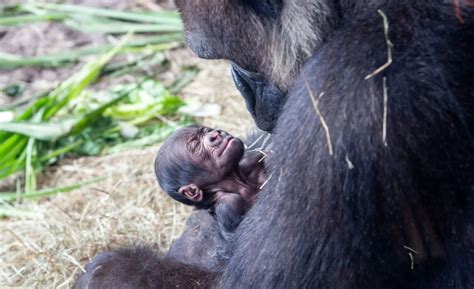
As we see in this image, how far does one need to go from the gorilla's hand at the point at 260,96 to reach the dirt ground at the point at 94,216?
111 centimetres

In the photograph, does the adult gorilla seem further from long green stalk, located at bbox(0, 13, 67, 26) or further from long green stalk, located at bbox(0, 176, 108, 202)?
long green stalk, located at bbox(0, 13, 67, 26)

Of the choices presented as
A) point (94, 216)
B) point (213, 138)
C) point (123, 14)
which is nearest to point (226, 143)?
point (213, 138)

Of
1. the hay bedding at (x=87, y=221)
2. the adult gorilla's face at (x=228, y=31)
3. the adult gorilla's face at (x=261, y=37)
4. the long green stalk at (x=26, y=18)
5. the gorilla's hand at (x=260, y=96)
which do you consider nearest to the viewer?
the adult gorilla's face at (x=261, y=37)

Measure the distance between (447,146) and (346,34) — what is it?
18.3 inches

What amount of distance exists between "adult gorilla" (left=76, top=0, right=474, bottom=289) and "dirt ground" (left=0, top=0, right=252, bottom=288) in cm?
151

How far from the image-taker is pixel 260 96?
347cm

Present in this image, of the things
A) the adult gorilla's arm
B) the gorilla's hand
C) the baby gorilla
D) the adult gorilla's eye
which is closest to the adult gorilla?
the adult gorilla's arm

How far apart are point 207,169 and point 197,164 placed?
5 centimetres

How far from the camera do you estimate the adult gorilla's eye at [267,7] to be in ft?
10.2

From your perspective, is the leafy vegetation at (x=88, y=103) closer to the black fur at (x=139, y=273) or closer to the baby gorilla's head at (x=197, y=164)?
the baby gorilla's head at (x=197, y=164)

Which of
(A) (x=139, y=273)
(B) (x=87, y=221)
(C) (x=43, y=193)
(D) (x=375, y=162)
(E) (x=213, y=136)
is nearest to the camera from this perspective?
(D) (x=375, y=162)

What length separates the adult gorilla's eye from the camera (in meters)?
3.09

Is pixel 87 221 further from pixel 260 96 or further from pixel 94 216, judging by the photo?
pixel 260 96

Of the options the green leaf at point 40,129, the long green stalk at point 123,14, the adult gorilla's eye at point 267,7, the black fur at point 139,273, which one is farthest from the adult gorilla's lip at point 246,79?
the long green stalk at point 123,14
